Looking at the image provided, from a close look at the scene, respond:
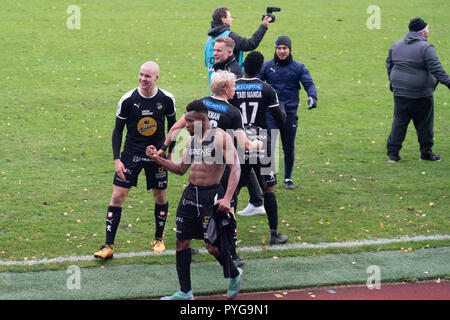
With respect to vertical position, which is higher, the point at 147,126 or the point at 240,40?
the point at 240,40

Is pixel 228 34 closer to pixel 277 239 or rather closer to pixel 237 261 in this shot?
pixel 277 239

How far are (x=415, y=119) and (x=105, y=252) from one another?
22.4ft

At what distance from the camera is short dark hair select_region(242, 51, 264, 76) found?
802cm

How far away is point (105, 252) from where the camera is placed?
25.6 ft

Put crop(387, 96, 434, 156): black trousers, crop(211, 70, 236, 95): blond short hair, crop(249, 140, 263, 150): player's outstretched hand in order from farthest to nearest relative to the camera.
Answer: crop(387, 96, 434, 156): black trousers < crop(211, 70, 236, 95): blond short hair < crop(249, 140, 263, 150): player's outstretched hand

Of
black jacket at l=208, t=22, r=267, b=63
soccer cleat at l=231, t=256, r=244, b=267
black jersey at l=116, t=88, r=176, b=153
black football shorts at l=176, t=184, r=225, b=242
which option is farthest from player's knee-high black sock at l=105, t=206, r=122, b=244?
black jacket at l=208, t=22, r=267, b=63

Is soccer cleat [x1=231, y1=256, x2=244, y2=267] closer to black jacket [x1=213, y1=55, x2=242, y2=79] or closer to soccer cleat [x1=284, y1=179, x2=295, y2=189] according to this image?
black jacket [x1=213, y1=55, x2=242, y2=79]

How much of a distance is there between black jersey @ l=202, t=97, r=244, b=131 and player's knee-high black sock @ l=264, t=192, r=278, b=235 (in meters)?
1.43

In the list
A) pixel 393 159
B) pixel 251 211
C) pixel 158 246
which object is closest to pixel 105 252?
pixel 158 246

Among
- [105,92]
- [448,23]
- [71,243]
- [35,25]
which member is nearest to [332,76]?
[105,92]

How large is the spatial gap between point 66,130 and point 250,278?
759 centimetres

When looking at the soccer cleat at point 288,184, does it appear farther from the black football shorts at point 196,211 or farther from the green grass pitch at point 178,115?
the black football shorts at point 196,211

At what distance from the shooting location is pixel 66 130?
13.8 meters

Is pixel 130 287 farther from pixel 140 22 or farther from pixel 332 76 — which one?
pixel 140 22
